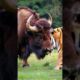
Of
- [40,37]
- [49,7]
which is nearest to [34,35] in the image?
[40,37]

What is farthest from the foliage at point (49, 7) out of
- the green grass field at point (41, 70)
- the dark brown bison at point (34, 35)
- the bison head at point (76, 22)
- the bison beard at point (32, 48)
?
the green grass field at point (41, 70)

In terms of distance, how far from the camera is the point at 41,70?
6844 mm

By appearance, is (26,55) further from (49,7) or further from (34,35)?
(49,7)

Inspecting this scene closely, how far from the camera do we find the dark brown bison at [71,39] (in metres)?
6.82

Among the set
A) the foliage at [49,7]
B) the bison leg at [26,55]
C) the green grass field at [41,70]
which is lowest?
the green grass field at [41,70]

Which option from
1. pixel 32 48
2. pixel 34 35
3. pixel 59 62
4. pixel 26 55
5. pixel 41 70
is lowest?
pixel 41 70

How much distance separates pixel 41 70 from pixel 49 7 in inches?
39.5

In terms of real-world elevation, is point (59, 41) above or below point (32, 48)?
above

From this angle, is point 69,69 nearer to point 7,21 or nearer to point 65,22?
point 65,22

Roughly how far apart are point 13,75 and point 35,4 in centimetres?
118

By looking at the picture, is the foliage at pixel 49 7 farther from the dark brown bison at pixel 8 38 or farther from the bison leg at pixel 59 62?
the bison leg at pixel 59 62

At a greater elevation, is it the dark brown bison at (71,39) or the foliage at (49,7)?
the foliage at (49,7)

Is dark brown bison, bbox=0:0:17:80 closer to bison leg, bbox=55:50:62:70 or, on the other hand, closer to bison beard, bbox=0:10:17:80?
bison beard, bbox=0:10:17:80

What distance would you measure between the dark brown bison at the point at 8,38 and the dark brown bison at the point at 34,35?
10 cm
